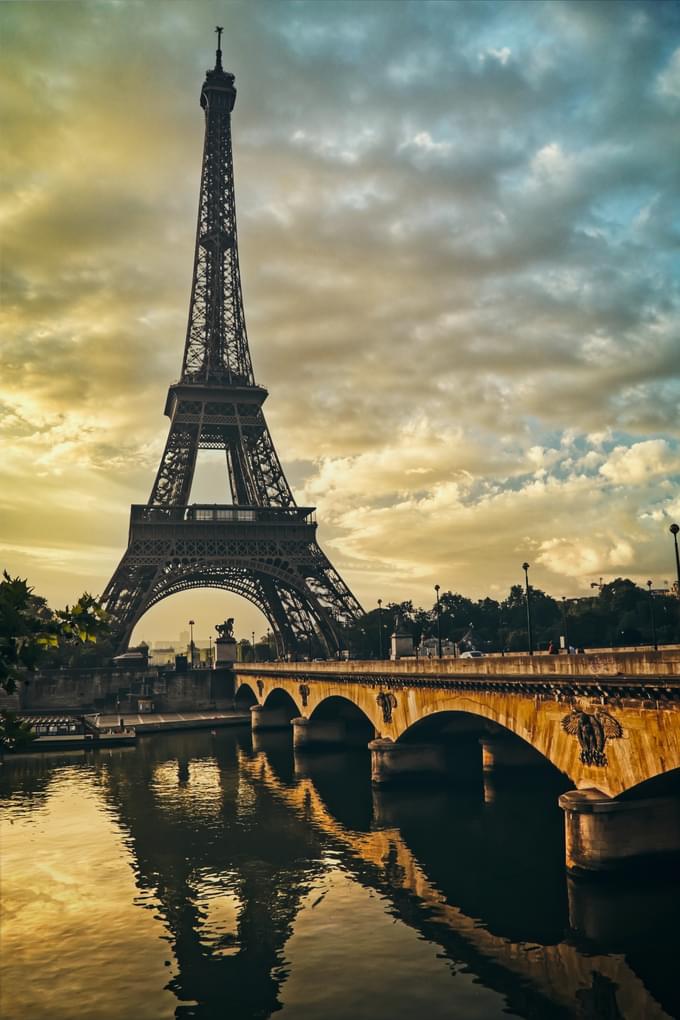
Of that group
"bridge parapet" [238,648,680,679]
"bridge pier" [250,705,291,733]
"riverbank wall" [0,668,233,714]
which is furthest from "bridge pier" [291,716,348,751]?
"riverbank wall" [0,668,233,714]

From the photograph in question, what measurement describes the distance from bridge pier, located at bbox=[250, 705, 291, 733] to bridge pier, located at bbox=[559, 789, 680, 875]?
61.8m

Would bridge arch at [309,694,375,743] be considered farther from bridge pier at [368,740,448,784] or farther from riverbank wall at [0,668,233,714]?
riverbank wall at [0,668,233,714]

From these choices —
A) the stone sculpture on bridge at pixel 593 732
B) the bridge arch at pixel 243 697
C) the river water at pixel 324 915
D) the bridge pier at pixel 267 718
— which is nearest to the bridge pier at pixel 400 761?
the river water at pixel 324 915

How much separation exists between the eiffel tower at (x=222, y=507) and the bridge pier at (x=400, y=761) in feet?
164

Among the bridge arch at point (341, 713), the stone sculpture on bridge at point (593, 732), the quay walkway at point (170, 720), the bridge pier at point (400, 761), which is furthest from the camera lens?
the quay walkway at point (170, 720)

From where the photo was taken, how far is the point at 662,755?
25.2m

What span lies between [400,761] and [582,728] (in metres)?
21.4

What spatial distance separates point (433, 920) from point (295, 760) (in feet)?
135

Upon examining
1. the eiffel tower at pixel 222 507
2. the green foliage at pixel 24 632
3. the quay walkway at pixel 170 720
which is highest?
the eiffel tower at pixel 222 507

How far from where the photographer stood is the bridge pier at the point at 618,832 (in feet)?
91.4

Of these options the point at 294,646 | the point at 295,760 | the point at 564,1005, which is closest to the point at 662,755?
the point at 564,1005

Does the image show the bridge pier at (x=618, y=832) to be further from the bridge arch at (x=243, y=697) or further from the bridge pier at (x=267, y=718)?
the bridge arch at (x=243, y=697)

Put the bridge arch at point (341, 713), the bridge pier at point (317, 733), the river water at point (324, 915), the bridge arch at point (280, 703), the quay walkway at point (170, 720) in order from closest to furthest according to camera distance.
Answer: the river water at point (324, 915)
the bridge arch at point (341, 713)
the bridge pier at point (317, 733)
the bridge arch at point (280, 703)
the quay walkway at point (170, 720)

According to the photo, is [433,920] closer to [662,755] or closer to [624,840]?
[624,840]
